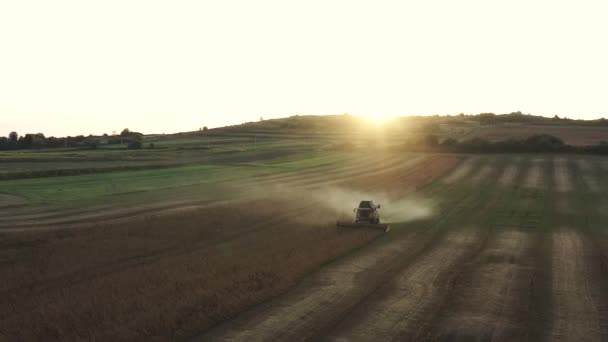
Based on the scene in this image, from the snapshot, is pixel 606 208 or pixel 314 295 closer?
pixel 314 295

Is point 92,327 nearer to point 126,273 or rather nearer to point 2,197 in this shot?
point 126,273

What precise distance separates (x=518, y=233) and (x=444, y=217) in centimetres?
654

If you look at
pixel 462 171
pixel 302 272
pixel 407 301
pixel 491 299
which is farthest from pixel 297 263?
pixel 462 171

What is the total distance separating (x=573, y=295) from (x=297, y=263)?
9652mm

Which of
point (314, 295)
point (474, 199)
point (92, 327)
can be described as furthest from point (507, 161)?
point (92, 327)

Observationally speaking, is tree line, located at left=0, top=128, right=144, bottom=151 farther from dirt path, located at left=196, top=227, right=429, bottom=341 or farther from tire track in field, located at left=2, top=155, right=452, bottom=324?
dirt path, located at left=196, top=227, right=429, bottom=341

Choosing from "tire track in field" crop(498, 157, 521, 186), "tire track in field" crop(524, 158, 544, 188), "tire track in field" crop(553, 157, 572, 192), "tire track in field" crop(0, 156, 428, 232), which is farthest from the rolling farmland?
"tire track in field" crop(498, 157, 521, 186)

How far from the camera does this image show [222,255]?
25859mm

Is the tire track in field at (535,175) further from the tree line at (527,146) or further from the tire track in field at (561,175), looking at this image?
the tree line at (527,146)

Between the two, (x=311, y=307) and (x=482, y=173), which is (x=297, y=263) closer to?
(x=311, y=307)

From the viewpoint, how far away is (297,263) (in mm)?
23625

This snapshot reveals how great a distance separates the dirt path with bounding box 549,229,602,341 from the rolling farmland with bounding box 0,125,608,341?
76 millimetres

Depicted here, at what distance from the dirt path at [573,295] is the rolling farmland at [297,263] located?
8 cm

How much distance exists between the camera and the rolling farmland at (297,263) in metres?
16.6
